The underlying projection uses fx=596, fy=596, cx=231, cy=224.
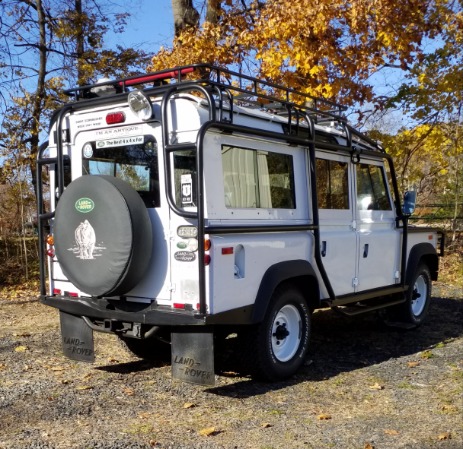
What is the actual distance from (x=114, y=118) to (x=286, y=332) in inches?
102

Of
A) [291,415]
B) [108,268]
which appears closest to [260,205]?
[108,268]

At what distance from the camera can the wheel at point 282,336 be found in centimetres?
536

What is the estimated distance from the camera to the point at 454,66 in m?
12.1

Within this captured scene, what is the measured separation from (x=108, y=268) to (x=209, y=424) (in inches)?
59.2

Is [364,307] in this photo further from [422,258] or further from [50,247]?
[50,247]

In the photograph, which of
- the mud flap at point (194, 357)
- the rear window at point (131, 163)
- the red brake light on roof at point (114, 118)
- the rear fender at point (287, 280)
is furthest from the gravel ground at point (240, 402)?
the red brake light on roof at point (114, 118)

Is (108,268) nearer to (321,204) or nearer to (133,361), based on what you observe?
(133,361)

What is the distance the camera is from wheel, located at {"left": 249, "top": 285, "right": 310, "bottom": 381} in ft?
17.6

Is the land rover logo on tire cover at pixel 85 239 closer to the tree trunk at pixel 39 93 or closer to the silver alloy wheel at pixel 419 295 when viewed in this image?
the silver alloy wheel at pixel 419 295

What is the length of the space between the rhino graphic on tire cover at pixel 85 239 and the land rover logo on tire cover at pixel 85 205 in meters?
0.10

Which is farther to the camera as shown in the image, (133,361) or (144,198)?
(133,361)

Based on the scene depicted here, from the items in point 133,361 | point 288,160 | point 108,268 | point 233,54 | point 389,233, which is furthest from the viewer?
point 233,54

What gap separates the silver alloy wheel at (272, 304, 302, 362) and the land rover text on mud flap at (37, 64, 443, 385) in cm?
1

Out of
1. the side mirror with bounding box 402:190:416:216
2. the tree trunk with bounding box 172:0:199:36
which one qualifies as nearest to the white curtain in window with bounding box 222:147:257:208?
the side mirror with bounding box 402:190:416:216
